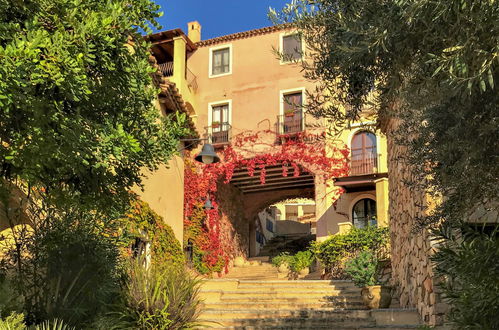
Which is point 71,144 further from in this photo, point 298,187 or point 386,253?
point 298,187

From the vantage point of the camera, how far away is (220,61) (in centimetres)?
2266

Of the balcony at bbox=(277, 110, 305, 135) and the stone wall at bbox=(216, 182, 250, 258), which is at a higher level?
the balcony at bbox=(277, 110, 305, 135)

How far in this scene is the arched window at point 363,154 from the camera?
20.0m

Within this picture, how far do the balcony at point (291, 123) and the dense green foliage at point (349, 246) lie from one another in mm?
4695

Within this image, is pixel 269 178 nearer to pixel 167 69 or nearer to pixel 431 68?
pixel 167 69

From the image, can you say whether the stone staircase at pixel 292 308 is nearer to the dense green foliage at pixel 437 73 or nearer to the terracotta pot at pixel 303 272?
the dense green foliage at pixel 437 73

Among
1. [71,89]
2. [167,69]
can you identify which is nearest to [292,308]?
[71,89]

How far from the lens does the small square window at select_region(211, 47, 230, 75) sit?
22531 millimetres

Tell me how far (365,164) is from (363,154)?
1.99ft

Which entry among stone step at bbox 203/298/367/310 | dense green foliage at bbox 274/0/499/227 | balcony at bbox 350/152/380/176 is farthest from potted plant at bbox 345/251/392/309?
balcony at bbox 350/152/380/176

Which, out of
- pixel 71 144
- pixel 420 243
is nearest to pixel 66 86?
pixel 71 144

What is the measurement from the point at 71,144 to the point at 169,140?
217 cm

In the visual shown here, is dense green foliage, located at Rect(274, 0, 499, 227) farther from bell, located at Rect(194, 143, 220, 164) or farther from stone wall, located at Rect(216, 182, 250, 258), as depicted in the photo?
stone wall, located at Rect(216, 182, 250, 258)

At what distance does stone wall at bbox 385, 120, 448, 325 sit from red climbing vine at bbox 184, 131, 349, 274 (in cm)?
891
